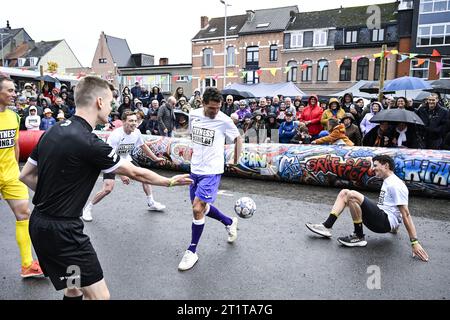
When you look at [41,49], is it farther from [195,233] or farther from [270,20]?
[195,233]

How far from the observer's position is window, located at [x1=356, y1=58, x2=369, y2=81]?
119ft

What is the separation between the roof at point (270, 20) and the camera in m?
41.3

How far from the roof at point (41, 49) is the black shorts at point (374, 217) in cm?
6568

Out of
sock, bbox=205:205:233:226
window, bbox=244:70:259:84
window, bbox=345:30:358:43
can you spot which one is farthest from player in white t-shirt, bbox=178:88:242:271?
window, bbox=244:70:259:84

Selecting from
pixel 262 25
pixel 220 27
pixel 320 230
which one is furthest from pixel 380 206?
pixel 220 27

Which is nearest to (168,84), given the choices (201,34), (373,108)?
(201,34)

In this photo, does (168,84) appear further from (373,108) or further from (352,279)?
(352,279)

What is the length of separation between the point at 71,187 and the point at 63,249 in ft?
1.36

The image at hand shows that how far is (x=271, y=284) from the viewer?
391 centimetres

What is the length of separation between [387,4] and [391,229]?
38663 millimetres

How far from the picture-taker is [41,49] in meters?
61.8

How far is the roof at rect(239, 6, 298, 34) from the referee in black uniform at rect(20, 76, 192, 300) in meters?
40.9

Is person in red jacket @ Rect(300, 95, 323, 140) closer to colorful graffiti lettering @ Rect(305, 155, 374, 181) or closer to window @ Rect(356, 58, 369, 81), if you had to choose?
colorful graffiti lettering @ Rect(305, 155, 374, 181)

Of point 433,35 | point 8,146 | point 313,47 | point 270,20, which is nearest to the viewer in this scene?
point 8,146
